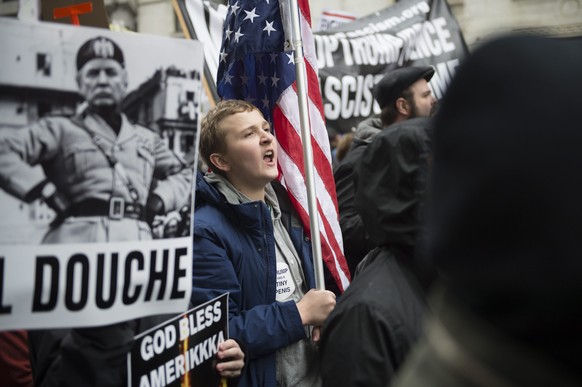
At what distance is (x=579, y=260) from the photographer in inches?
35.8

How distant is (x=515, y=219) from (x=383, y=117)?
401 cm

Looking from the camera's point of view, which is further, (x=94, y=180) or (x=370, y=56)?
(x=370, y=56)

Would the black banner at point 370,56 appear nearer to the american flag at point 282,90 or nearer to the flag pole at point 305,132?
the american flag at point 282,90

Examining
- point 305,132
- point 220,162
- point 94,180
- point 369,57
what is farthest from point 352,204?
point 94,180

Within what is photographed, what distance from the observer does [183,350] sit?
2.62 metres

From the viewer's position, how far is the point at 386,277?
2.39 metres

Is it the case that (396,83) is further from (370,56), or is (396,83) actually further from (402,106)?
(370,56)

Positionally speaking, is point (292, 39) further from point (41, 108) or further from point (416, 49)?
point (416, 49)

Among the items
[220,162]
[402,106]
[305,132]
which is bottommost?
[220,162]

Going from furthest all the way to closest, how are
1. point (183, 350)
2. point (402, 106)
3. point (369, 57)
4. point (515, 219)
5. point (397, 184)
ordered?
point (369, 57)
point (402, 106)
point (183, 350)
point (397, 184)
point (515, 219)

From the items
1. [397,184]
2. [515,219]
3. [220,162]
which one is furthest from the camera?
[220,162]

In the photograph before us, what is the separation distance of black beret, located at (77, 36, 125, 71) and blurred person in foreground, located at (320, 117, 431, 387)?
840 mm

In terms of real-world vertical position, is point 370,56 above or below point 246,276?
above

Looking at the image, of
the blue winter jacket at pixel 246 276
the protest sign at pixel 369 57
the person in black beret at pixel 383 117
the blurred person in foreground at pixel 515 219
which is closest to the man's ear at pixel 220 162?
the blue winter jacket at pixel 246 276
